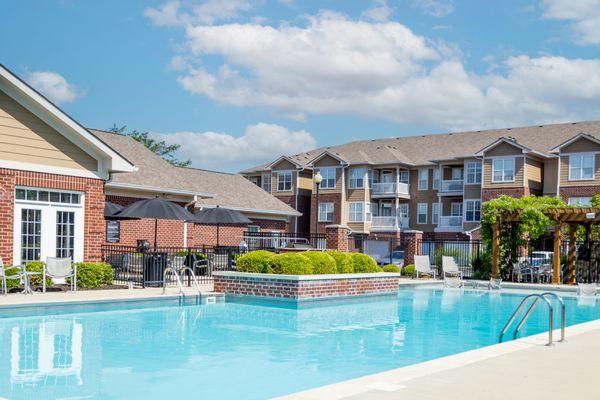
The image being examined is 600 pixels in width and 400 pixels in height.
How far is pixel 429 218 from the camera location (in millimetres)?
51250

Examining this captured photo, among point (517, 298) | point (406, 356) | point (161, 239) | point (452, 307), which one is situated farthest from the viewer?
point (161, 239)

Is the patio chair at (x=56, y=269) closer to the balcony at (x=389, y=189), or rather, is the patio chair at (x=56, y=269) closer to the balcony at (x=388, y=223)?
the balcony at (x=389, y=189)

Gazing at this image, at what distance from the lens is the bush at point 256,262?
1770 cm

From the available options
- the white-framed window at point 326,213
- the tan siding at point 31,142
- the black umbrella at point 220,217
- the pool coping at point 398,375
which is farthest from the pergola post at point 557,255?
the white-framed window at point 326,213

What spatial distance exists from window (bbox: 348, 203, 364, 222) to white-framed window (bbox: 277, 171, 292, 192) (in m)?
5.32

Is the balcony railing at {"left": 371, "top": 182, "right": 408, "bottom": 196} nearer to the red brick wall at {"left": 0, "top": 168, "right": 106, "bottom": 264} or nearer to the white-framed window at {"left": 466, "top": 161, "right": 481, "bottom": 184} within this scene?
the white-framed window at {"left": 466, "top": 161, "right": 481, "bottom": 184}

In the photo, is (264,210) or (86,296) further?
(264,210)

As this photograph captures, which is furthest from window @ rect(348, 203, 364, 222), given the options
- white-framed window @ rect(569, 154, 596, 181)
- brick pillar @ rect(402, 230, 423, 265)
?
brick pillar @ rect(402, 230, 423, 265)

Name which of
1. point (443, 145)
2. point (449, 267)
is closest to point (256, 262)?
point (449, 267)

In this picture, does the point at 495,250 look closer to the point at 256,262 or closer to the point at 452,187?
the point at 256,262

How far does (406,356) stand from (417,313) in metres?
6.03

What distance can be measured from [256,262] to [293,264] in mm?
1177

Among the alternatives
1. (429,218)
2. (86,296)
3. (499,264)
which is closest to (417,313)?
(86,296)

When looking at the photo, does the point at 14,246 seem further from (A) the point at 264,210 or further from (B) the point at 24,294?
(A) the point at 264,210
